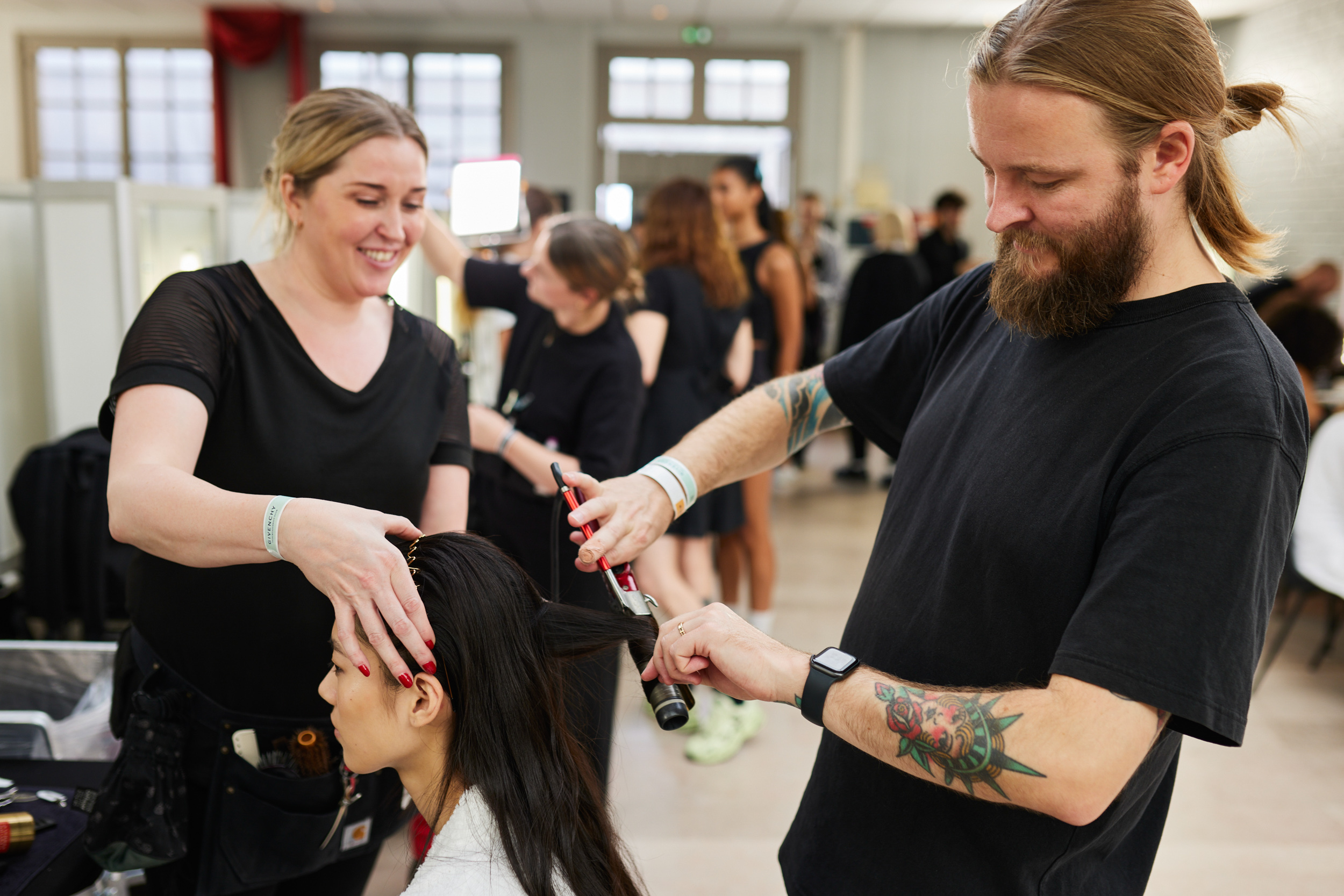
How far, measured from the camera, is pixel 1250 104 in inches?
41.3

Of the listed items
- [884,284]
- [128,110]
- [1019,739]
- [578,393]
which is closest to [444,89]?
[128,110]

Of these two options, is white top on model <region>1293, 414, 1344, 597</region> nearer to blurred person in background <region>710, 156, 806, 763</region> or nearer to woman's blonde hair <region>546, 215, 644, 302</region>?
blurred person in background <region>710, 156, 806, 763</region>

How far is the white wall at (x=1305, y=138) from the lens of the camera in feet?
25.2

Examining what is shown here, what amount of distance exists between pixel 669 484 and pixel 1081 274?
1.88 ft

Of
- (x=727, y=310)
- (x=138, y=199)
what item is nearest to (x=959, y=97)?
(x=727, y=310)

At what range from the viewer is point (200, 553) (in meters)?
1.11

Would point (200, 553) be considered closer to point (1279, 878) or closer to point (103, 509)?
point (103, 509)

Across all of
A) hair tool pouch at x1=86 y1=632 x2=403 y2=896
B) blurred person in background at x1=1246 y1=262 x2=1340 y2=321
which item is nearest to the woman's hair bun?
hair tool pouch at x1=86 y1=632 x2=403 y2=896

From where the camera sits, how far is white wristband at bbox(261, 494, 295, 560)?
3.43 ft

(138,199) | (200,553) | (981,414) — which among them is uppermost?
(138,199)

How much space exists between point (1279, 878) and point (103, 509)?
3.30 metres

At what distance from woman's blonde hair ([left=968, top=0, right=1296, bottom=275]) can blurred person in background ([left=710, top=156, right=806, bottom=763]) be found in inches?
103

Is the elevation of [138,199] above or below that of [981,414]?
above

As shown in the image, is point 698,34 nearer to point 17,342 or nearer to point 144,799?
point 17,342
